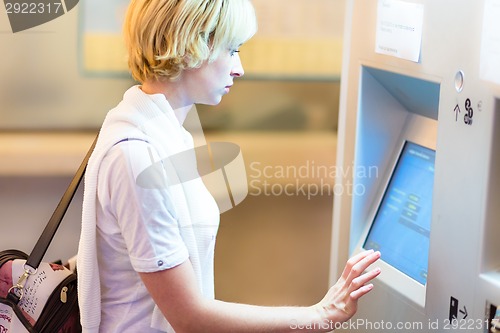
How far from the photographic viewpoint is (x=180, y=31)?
1472 mm

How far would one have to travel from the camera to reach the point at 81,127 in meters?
3.13

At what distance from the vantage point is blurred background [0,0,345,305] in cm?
302

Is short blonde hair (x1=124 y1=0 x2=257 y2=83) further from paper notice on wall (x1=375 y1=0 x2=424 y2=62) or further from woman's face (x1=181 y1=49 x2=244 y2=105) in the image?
paper notice on wall (x1=375 y1=0 x2=424 y2=62)

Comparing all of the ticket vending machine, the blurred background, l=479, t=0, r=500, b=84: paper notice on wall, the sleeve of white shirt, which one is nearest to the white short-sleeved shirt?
the sleeve of white shirt

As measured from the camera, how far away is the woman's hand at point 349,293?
148 cm

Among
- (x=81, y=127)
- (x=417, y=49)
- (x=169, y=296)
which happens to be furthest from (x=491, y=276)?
(x=81, y=127)

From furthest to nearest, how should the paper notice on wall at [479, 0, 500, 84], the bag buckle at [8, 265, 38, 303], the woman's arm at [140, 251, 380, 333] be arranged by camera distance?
1. the bag buckle at [8, 265, 38, 303]
2. the woman's arm at [140, 251, 380, 333]
3. the paper notice on wall at [479, 0, 500, 84]

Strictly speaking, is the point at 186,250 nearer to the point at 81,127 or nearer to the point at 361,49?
the point at 361,49

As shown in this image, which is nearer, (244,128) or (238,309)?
(238,309)

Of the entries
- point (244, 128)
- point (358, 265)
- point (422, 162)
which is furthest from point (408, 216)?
point (244, 128)

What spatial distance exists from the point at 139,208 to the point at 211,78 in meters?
0.32

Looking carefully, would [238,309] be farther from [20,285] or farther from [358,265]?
[20,285]

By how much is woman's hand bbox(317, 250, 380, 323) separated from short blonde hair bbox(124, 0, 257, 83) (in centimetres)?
48

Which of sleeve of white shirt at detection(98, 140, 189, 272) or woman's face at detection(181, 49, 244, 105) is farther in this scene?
woman's face at detection(181, 49, 244, 105)
